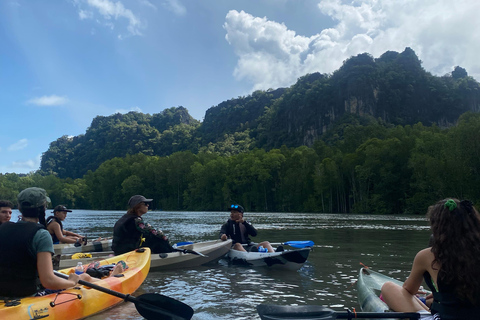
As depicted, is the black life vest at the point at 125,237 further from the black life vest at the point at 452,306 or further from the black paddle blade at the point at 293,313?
the black life vest at the point at 452,306

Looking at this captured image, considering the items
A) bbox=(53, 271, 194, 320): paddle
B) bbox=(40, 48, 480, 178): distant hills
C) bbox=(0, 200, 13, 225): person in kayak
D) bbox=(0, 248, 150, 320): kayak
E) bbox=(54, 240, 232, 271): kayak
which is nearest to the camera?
bbox=(0, 248, 150, 320): kayak

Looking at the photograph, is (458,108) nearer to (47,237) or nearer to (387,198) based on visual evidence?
(387,198)

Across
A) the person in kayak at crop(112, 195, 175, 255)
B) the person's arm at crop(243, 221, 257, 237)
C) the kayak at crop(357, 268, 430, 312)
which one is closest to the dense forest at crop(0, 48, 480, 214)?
the person's arm at crop(243, 221, 257, 237)

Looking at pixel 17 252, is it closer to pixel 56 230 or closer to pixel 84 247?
pixel 56 230

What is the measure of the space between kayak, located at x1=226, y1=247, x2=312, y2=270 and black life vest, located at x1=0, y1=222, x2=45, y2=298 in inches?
242

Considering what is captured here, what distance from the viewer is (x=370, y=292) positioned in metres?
5.25

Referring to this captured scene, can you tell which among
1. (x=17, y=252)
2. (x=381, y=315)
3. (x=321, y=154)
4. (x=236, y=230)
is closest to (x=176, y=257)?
(x=236, y=230)

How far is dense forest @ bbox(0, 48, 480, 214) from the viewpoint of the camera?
157 ft

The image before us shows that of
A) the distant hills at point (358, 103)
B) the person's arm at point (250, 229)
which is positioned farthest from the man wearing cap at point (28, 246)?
the distant hills at point (358, 103)

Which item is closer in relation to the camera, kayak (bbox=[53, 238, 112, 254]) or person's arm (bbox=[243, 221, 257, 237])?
kayak (bbox=[53, 238, 112, 254])

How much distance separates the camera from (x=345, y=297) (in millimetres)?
6684

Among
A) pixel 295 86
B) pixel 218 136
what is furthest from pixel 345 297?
pixel 218 136

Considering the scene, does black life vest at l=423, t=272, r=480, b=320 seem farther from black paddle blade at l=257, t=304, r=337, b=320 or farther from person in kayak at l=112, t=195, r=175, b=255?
person in kayak at l=112, t=195, r=175, b=255

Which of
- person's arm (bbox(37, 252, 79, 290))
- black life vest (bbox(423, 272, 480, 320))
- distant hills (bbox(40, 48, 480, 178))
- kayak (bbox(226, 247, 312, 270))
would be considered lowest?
kayak (bbox(226, 247, 312, 270))
